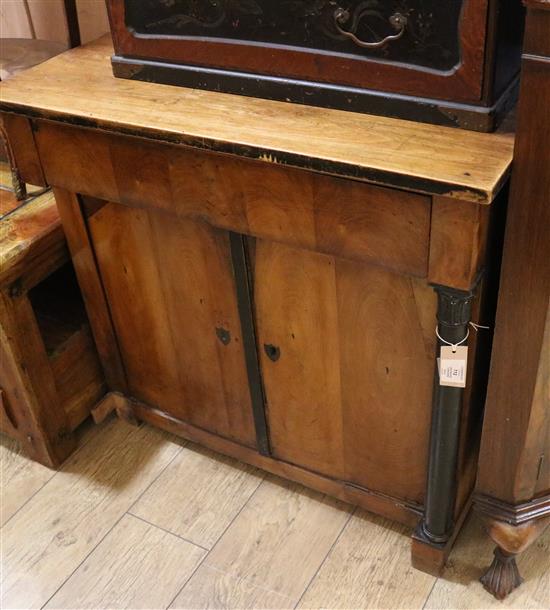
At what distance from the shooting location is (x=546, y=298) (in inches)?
41.1

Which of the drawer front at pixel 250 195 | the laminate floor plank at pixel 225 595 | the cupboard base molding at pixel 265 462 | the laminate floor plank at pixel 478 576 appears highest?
the drawer front at pixel 250 195

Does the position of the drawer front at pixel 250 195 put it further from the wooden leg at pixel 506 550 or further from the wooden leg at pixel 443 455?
the wooden leg at pixel 506 550

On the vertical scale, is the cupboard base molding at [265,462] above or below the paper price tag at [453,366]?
below

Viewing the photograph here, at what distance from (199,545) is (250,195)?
0.76m

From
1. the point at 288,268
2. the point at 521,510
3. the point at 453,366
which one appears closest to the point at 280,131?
the point at 288,268

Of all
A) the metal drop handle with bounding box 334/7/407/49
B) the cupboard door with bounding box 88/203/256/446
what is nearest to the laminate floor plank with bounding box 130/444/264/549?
the cupboard door with bounding box 88/203/256/446

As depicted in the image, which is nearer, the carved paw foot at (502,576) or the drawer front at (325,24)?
the drawer front at (325,24)

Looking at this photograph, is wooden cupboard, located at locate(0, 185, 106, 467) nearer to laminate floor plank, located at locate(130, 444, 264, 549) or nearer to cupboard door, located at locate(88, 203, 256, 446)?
cupboard door, located at locate(88, 203, 256, 446)

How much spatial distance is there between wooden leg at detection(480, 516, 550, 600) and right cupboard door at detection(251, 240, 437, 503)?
149mm

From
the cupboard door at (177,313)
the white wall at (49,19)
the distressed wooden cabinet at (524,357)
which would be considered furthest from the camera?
the white wall at (49,19)

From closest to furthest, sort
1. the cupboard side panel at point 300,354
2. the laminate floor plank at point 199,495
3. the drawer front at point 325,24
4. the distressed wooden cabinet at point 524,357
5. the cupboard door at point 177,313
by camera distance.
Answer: the distressed wooden cabinet at point 524,357 < the drawer front at point 325,24 < the cupboard side panel at point 300,354 < the cupboard door at point 177,313 < the laminate floor plank at point 199,495

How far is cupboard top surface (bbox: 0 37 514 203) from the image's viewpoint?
0.97m

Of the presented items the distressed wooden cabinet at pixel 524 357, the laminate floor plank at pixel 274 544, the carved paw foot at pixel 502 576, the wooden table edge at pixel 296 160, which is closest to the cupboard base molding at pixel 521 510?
the distressed wooden cabinet at pixel 524 357

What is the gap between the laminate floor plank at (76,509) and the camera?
4.96 ft
